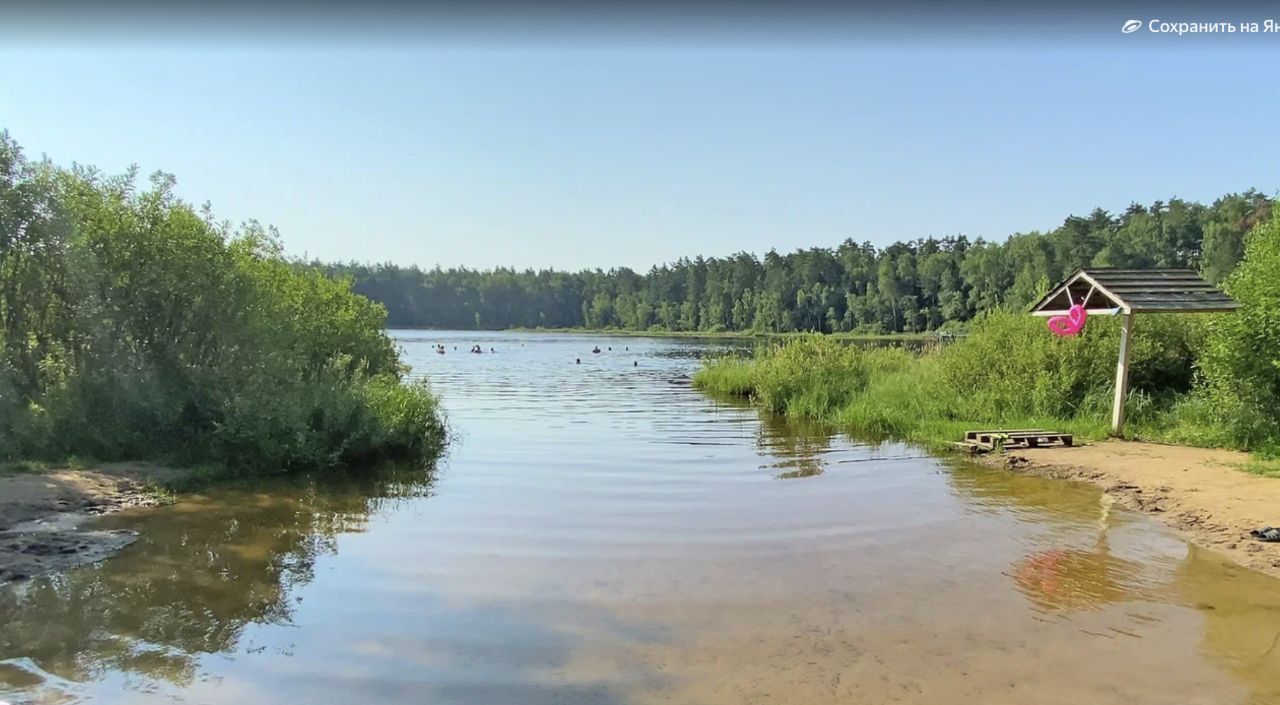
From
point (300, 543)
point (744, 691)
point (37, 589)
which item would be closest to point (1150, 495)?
point (744, 691)

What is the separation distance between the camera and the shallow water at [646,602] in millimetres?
6020

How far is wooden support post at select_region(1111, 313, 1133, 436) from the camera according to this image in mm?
15484

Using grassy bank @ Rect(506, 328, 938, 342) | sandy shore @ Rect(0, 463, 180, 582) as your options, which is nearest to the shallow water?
sandy shore @ Rect(0, 463, 180, 582)

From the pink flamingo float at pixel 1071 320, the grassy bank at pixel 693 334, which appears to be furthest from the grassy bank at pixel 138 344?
the grassy bank at pixel 693 334

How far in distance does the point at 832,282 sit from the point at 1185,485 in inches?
4627

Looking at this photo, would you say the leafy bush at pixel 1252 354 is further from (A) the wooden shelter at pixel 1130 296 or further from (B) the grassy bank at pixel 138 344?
(B) the grassy bank at pixel 138 344

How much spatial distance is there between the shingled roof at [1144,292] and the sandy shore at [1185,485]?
8.66 feet

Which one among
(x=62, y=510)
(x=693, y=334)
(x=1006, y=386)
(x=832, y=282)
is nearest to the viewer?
(x=62, y=510)

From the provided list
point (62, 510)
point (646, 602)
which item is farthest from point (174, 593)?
point (646, 602)

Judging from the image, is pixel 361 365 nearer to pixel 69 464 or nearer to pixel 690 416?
pixel 69 464

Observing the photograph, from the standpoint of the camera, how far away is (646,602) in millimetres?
7855

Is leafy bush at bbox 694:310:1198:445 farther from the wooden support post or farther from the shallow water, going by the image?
the shallow water

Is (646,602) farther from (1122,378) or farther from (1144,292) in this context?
(1144,292)

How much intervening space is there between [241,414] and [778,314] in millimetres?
114510
